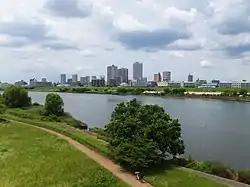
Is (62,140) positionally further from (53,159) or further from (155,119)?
(155,119)

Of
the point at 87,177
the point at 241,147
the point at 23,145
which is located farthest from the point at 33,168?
the point at 241,147

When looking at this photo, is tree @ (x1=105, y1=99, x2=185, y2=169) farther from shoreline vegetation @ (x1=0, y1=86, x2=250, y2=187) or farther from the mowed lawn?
the mowed lawn

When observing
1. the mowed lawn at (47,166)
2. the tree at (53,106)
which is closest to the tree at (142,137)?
the mowed lawn at (47,166)

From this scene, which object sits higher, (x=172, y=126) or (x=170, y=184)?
(x=172, y=126)

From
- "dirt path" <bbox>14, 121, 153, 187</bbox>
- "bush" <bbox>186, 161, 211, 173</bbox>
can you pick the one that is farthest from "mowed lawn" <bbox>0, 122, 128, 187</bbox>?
"bush" <bbox>186, 161, 211, 173</bbox>

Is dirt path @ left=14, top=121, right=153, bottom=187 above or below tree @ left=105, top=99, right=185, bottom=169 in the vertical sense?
below
